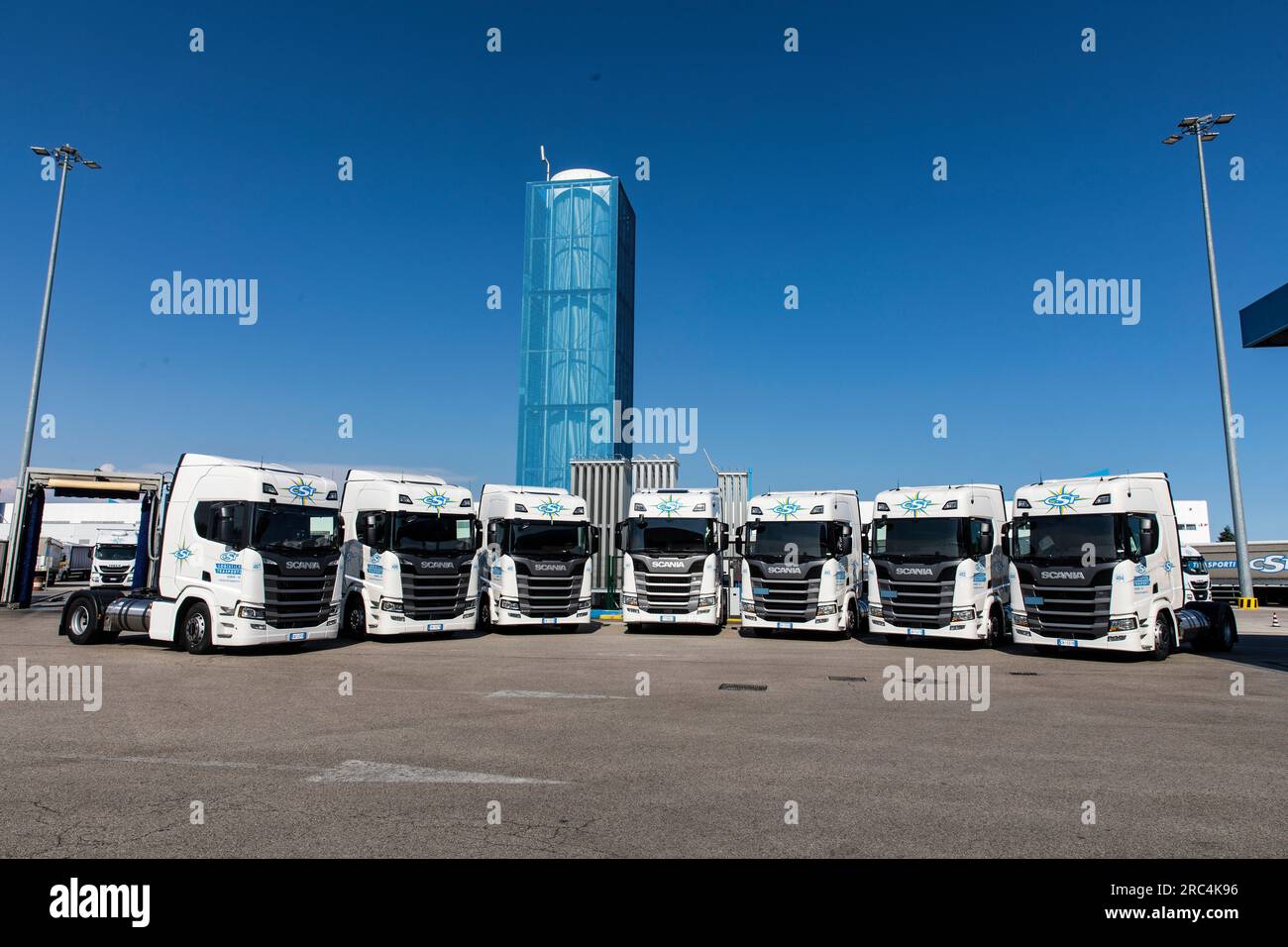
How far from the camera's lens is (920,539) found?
59.3 ft

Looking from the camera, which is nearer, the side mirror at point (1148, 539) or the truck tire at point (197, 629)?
the truck tire at point (197, 629)

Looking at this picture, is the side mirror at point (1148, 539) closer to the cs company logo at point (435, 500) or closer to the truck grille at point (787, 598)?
the truck grille at point (787, 598)

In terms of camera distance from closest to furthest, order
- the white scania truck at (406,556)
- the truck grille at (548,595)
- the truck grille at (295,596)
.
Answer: the truck grille at (295,596)
the white scania truck at (406,556)
the truck grille at (548,595)

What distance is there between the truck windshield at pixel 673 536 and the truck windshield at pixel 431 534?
3.83 m

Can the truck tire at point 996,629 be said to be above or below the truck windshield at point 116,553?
below

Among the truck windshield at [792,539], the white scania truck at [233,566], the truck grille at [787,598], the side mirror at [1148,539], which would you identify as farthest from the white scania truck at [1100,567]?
the white scania truck at [233,566]

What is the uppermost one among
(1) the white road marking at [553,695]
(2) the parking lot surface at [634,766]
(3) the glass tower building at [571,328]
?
(3) the glass tower building at [571,328]

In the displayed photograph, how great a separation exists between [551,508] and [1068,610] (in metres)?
11.0

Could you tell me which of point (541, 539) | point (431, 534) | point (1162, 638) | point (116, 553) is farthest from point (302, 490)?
point (116, 553)

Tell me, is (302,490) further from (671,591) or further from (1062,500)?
(1062,500)

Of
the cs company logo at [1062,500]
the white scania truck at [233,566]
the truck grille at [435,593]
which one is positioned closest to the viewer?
the white scania truck at [233,566]

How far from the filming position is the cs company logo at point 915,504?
18156 mm

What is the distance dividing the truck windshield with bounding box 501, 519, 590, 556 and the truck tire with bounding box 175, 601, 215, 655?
6924 mm
